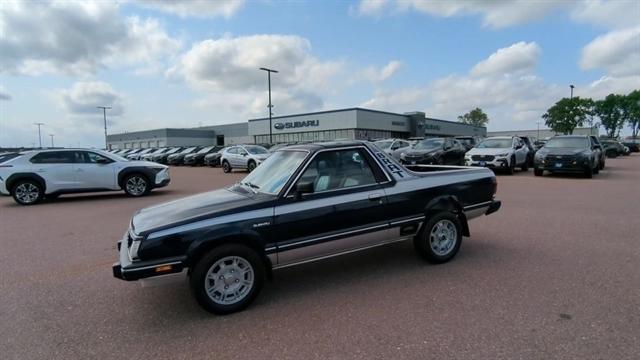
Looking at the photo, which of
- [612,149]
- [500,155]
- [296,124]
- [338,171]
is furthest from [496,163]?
[296,124]

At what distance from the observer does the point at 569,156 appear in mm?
14922

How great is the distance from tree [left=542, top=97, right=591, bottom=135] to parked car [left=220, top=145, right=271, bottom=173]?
255ft

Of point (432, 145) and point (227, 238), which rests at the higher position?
point (432, 145)

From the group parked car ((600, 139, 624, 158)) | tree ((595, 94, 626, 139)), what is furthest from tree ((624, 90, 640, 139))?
parked car ((600, 139, 624, 158))

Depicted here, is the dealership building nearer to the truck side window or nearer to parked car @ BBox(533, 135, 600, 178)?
parked car @ BBox(533, 135, 600, 178)

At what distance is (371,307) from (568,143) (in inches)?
640

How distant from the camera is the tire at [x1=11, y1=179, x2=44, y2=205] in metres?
11.1

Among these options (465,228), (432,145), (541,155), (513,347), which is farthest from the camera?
(432,145)

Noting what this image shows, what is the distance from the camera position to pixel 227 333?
335cm

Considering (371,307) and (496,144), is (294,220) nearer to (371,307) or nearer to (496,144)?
(371,307)

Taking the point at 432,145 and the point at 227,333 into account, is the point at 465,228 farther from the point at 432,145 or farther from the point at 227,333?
the point at 432,145

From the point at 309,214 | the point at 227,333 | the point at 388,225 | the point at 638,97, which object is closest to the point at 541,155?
the point at 388,225

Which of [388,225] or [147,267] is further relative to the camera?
[388,225]

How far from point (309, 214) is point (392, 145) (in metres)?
20.8
